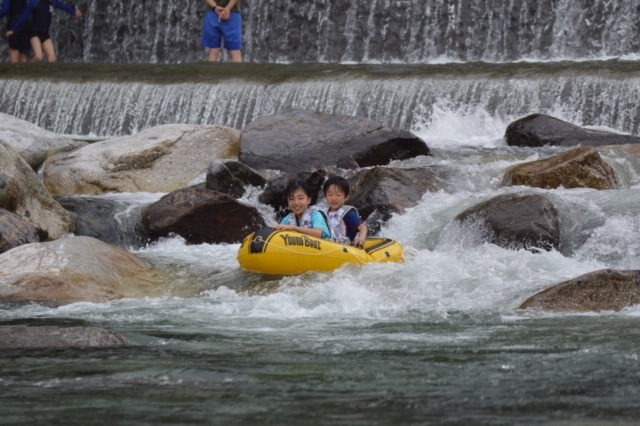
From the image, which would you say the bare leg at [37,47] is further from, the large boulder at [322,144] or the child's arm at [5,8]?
the large boulder at [322,144]

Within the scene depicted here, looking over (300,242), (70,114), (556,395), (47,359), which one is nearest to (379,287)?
(300,242)

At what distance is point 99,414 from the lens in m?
4.90

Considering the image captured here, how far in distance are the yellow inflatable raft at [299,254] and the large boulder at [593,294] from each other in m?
2.05

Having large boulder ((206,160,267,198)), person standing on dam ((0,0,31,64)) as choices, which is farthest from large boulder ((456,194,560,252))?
person standing on dam ((0,0,31,64))

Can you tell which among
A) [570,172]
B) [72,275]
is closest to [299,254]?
[72,275]

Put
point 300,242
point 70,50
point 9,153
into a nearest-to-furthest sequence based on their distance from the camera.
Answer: point 300,242
point 9,153
point 70,50

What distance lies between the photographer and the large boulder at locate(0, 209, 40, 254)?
11.0 metres

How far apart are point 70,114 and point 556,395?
48.8 feet

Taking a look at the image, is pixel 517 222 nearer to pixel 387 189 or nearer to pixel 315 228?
pixel 315 228

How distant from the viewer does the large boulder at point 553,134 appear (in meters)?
14.4

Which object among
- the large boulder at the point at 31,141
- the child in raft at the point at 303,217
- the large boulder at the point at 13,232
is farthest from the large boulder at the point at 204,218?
the large boulder at the point at 31,141

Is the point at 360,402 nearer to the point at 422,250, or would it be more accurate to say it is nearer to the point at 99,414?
the point at 99,414

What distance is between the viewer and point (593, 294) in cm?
813

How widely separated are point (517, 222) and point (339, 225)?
1.53 metres
